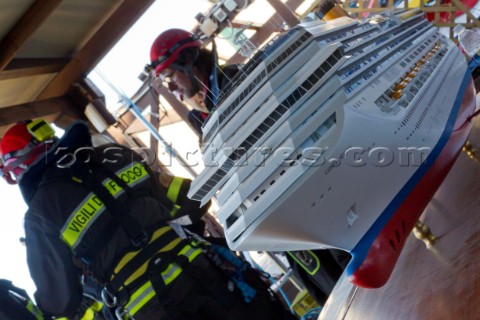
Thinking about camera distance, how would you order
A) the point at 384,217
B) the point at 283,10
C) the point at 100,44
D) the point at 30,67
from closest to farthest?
the point at 384,217, the point at 30,67, the point at 100,44, the point at 283,10

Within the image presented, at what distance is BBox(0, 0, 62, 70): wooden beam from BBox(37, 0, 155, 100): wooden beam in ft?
3.19

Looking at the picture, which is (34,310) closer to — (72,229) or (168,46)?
(72,229)

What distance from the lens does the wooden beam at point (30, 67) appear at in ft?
12.2

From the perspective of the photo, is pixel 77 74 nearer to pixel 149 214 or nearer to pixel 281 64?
pixel 149 214

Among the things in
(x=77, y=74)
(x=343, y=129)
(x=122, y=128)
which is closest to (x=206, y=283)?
(x=343, y=129)

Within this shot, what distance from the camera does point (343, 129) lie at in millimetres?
1656

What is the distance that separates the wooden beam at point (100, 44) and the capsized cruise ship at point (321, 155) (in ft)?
8.94

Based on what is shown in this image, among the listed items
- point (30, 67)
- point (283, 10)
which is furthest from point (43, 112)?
point (283, 10)

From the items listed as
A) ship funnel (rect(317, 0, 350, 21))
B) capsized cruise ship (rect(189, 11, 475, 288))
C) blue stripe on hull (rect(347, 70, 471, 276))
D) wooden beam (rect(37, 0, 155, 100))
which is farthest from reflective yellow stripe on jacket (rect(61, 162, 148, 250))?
ship funnel (rect(317, 0, 350, 21))

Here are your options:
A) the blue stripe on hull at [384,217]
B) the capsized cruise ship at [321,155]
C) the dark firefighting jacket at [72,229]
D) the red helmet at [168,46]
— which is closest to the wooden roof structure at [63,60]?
the red helmet at [168,46]

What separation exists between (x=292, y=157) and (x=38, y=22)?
94.7 inches

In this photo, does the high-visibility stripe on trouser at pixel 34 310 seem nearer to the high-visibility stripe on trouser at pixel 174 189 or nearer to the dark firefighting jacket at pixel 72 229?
the dark firefighting jacket at pixel 72 229

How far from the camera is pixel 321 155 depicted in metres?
1.64

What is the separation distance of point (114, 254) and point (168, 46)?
4.84 ft
